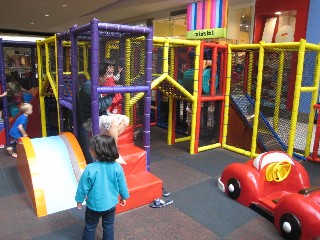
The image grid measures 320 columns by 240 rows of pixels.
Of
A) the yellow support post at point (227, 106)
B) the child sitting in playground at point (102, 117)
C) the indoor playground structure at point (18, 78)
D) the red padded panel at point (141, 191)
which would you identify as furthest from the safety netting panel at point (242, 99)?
the indoor playground structure at point (18, 78)

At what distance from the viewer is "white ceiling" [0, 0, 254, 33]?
12465mm

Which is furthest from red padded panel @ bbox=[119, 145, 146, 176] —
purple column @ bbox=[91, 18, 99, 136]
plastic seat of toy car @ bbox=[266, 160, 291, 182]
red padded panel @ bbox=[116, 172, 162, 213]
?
plastic seat of toy car @ bbox=[266, 160, 291, 182]

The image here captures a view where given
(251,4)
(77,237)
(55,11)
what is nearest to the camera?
(77,237)

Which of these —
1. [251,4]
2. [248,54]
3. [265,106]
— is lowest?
[265,106]

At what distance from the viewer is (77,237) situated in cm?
296

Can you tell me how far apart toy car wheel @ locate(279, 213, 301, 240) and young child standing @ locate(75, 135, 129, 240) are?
1689mm

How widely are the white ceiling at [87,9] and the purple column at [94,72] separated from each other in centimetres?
814

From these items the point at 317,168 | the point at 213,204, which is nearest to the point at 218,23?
the point at 317,168

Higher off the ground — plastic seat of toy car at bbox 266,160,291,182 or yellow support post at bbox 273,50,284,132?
yellow support post at bbox 273,50,284,132

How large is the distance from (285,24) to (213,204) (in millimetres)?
7467

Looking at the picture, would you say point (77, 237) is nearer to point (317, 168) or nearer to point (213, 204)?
point (213, 204)

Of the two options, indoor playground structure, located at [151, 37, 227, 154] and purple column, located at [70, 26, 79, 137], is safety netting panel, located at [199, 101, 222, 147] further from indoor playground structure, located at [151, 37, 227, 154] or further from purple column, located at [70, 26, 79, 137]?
purple column, located at [70, 26, 79, 137]

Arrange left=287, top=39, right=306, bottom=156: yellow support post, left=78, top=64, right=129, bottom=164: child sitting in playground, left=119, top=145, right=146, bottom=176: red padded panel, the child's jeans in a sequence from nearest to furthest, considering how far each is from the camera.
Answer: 1. the child's jeans
2. left=78, top=64, right=129, bottom=164: child sitting in playground
3. left=119, top=145, right=146, bottom=176: red padded panel
4. left=287, top=39, right=306, bottom=156: yellow support post

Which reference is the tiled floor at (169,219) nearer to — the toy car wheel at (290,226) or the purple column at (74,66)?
the toy car wheel at (290,226)
